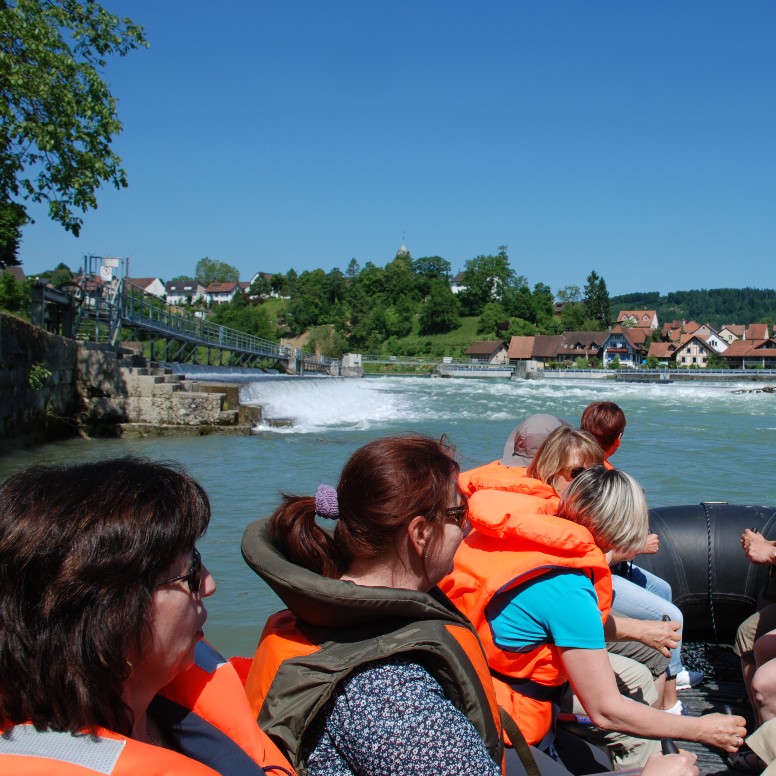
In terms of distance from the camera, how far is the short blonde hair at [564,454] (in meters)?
3.07

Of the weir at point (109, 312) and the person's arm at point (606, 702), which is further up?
the weir at point (109, 312)

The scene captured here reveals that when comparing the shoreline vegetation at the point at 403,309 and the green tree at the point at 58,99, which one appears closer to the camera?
the green tree at the point at 58,99

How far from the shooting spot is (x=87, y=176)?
A: 11.0m

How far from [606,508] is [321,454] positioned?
1054 centimetres

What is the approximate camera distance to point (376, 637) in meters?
1.49

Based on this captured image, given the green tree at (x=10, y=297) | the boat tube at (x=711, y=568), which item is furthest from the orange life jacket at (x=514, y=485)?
the green tree at (x=10, y=297)

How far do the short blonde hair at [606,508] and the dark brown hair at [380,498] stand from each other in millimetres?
850

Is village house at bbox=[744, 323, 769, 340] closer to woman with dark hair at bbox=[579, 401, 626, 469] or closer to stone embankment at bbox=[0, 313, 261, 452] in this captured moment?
stone embankment at bbox=[0, 313, 261, 452]

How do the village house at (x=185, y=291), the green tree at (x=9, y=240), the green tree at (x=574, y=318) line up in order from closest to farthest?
1. the green tree at (x=9, y=240)
2. the green tree at (x=574, y=318)
3. the village house at (x=185, y=291)

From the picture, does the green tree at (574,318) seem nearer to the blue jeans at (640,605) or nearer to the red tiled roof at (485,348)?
the red tiled roof at (485,348)

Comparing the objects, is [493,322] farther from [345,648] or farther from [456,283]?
[345,648]

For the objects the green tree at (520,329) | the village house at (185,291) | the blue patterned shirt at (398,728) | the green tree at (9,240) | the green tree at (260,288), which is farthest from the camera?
A: the green tree at (260,288)

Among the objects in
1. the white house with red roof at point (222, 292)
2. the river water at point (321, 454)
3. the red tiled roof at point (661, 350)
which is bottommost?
the river water at point (321, 454)

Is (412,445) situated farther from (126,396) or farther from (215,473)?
(126,396)
